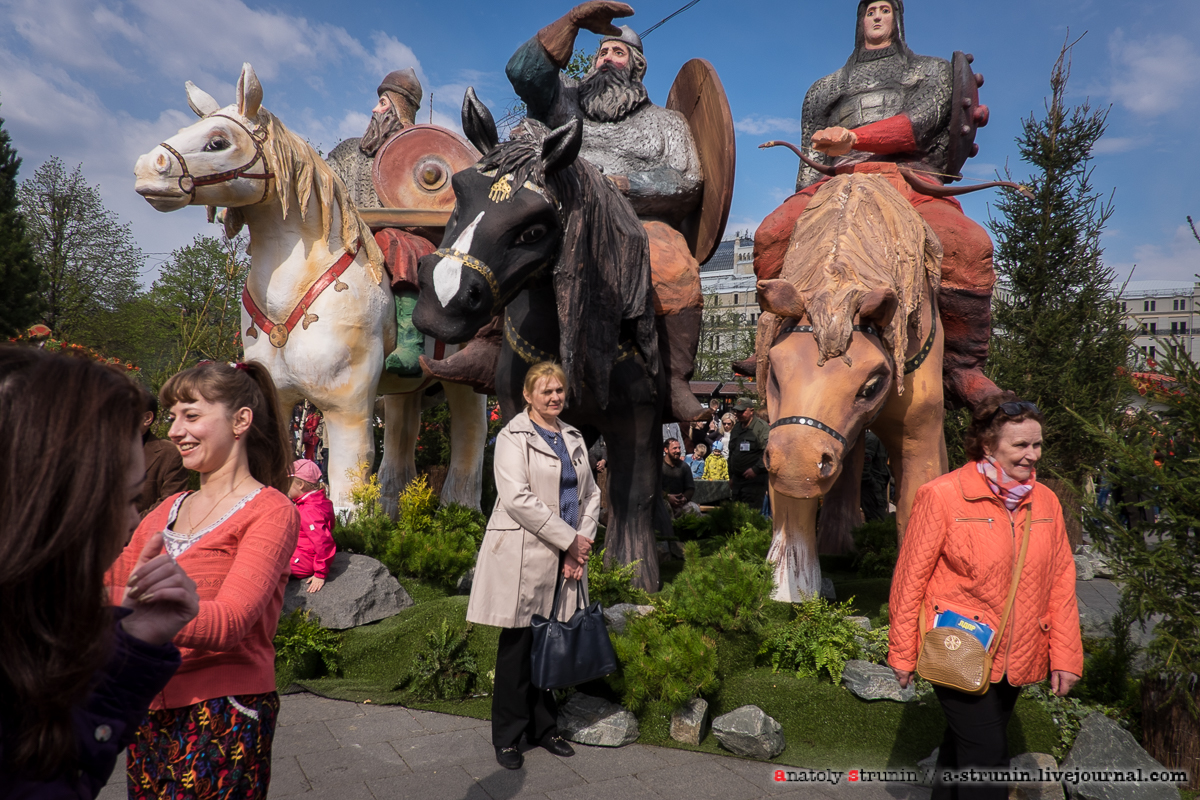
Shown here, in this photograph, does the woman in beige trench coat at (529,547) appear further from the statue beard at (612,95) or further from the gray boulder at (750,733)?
the statue beard at (612,95)

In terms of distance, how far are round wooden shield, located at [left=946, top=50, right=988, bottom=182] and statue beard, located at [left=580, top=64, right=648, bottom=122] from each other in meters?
2.00

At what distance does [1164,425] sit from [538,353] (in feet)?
9.10


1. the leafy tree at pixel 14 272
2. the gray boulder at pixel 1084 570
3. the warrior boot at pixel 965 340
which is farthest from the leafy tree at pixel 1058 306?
the leafy tree at pixel 14 272

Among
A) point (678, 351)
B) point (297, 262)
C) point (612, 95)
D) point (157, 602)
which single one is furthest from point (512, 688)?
point (612, 95)

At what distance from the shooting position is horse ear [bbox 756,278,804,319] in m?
3.47

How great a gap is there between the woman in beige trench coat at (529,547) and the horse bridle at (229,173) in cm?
252

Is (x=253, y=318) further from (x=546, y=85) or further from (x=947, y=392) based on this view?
(x=947, y=392)

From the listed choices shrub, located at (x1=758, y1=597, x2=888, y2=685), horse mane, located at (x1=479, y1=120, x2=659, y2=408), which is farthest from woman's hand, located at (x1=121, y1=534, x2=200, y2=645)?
shrub, located at (x1=758, y1=597, x2=888, y2=685)

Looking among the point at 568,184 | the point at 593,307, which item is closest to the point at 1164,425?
the point at 593,307

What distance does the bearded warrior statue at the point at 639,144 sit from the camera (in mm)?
4281

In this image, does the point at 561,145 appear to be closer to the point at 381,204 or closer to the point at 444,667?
the point at 444,667

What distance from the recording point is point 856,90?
17.4 feet

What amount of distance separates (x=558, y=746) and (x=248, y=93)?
4.00 m

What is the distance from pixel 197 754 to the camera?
1661 millimetres
